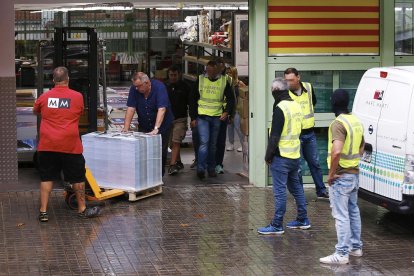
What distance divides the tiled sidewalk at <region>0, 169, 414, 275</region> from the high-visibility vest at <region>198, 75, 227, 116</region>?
60.9 inches

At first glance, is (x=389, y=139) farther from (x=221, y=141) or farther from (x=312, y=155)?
(x=221, y=141)

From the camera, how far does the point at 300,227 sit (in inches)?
432

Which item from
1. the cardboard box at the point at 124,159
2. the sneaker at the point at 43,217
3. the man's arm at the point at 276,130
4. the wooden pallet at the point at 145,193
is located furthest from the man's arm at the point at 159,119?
the man's arm at the point at 276,130

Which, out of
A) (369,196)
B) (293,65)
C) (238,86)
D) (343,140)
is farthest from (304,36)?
(343,140)

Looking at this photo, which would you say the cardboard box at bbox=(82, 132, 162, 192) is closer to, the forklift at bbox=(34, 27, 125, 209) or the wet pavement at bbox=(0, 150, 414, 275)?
the wet pavement at bbox=(0, 150, 414, 275)

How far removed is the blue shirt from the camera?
42.8 ft

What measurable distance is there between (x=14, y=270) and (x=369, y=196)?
4.08 meters

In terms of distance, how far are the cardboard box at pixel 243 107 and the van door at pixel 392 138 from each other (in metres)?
3.49

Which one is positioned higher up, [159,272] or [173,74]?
[173,74]

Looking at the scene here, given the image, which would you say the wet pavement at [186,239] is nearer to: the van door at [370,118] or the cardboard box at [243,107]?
the van door at [370,118]

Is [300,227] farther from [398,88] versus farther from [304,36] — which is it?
[304,36]

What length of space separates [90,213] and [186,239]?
1.57 metres

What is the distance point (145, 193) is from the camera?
12.7 m

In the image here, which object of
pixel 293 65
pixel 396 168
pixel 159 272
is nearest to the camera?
pixel 159 272
